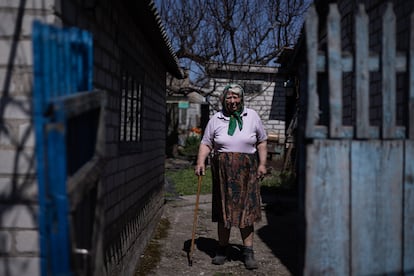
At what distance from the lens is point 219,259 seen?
Result: 4914mm

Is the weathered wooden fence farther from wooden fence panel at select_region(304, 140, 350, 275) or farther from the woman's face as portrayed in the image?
the woman's face

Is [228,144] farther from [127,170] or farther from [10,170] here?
[10,170]

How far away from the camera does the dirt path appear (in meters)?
4.80

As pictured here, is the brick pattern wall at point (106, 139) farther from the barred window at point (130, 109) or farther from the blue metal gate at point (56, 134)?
the blue metal gate at point (56, 134)

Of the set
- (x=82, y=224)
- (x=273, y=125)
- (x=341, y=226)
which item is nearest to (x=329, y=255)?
(x=341, y=226)

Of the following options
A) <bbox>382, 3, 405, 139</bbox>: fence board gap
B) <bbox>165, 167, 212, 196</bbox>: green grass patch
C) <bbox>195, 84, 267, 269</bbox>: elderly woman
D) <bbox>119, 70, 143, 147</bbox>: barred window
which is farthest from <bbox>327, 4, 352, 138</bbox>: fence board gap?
<bbox>165, 167, 212, 196</bbox>: green grass patch

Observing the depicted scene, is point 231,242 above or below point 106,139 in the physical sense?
below

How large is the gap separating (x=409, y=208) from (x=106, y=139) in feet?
7.82

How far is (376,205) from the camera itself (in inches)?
107

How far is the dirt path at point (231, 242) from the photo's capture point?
15.7 feet

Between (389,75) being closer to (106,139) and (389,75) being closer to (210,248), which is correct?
(106,139)

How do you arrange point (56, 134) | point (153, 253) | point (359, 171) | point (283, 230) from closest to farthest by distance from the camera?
point (56, 134) → point (359, 171) → point (153, 253) → point (283, 230)

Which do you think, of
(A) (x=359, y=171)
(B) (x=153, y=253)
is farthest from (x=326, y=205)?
(B) (x=153, y=253)

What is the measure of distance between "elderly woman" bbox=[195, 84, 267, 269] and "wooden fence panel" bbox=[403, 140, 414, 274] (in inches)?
78.6
